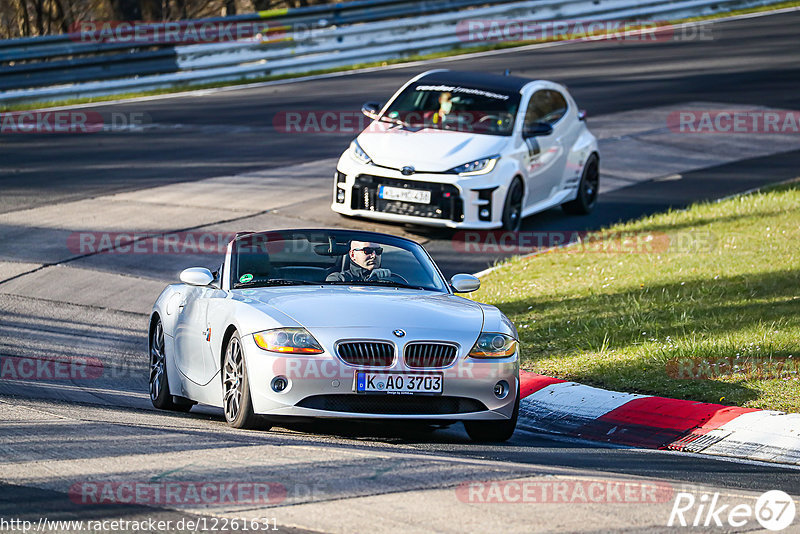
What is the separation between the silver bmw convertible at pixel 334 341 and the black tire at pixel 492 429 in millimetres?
10

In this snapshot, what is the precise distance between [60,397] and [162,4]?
3083 centimetres

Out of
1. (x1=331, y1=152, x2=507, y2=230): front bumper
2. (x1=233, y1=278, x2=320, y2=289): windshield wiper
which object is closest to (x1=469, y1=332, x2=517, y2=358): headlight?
(x1=233, y1=278, x2=320, y2=289): windshield wiper

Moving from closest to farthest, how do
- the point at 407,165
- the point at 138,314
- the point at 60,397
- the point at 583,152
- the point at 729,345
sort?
the point at 60,397, the point at 729,345, the point at 138,314, the point at 407,165, the point at 583,152

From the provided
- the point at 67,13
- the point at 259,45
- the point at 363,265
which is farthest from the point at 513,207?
the point at 67,13

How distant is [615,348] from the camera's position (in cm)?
1071

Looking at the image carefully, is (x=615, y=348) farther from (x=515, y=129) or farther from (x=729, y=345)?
(x=515, y=129)

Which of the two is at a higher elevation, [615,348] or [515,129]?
[515,129]

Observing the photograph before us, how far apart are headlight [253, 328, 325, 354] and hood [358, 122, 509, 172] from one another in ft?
25.7

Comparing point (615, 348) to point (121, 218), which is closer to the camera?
point (615, 348)

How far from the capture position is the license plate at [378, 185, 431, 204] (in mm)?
15148

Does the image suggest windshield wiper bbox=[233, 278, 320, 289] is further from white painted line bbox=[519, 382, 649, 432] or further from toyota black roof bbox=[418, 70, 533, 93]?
toyota black roof bbox=[418, 70, 533, 93]

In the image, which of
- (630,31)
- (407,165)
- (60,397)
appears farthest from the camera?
(630,31)

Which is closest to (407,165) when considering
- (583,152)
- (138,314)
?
(583,152)

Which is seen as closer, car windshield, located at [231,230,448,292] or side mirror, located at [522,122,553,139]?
car windshield, located at [231,230,448,292]
